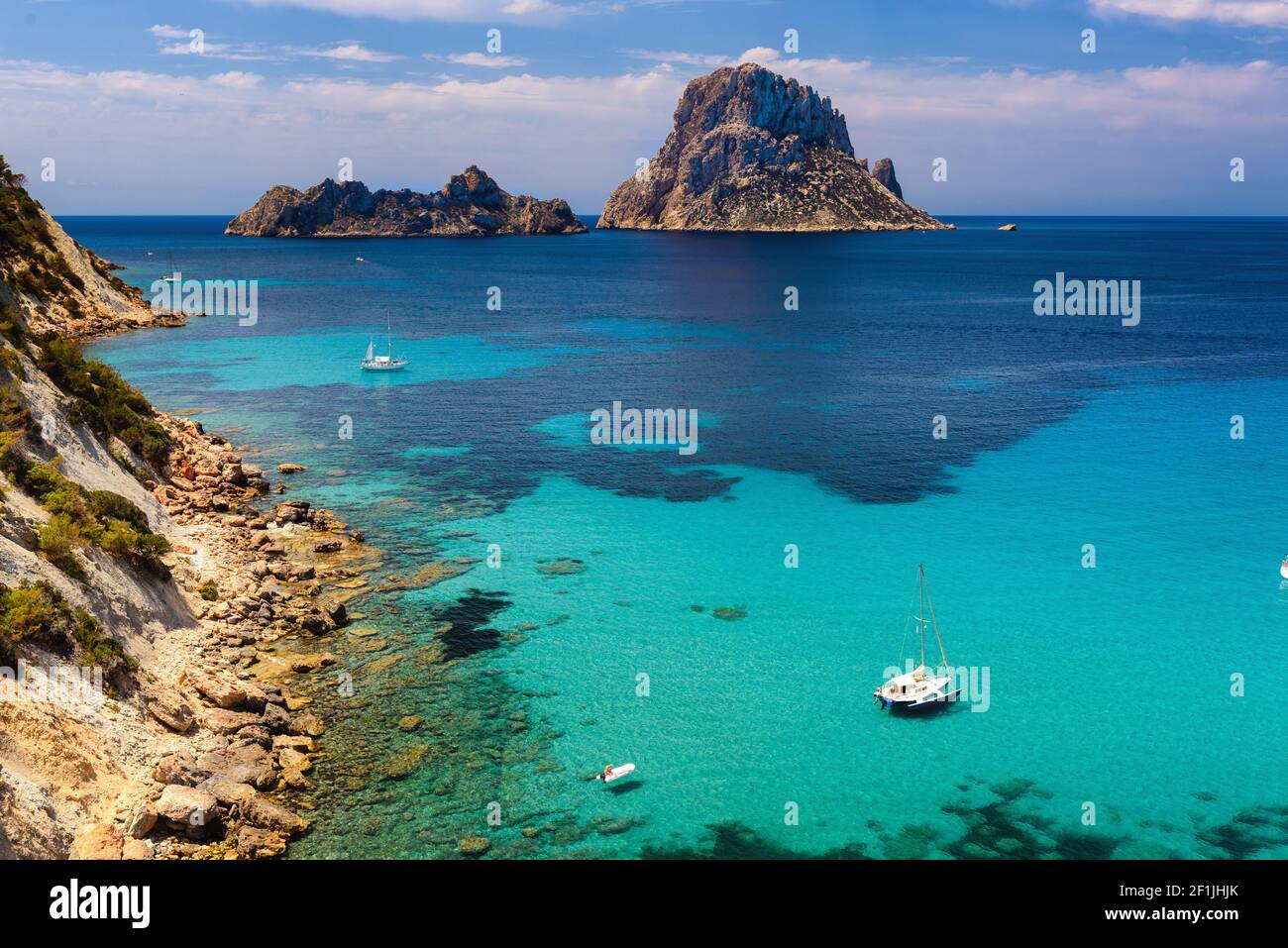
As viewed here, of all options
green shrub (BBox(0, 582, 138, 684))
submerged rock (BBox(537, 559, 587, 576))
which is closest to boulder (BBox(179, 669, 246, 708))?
green shrub (BBox(0, 582, 138, 684))

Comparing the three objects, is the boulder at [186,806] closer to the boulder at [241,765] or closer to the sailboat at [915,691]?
the boulder at [241,765]

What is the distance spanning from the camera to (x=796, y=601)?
4234 cm

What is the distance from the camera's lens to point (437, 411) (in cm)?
7575

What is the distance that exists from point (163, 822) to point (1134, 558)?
44.9 meters

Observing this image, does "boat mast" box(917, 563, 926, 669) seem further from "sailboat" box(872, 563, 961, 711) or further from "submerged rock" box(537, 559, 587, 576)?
"submerged rock" box(537, 559, 587, 576)

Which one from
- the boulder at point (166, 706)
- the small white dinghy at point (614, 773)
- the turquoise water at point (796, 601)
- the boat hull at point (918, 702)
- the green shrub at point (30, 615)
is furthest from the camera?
the boat hull at point (918, 702)

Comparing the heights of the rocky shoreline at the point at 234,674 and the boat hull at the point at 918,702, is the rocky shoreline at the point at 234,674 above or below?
above

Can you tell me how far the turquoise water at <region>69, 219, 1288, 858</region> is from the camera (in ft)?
91.3

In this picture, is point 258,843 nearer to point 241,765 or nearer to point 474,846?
point 241,765

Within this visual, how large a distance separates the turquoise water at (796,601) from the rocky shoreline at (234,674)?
163 centimetres

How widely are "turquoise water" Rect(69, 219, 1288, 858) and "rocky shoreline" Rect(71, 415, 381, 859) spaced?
5.34 ft

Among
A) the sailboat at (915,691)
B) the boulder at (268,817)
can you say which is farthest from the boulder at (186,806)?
the sailboat at (915,691)

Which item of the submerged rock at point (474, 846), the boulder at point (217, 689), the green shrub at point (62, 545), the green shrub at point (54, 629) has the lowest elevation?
the submerged rock at point (474, 846)

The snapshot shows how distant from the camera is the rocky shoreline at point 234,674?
24078 millimetres
